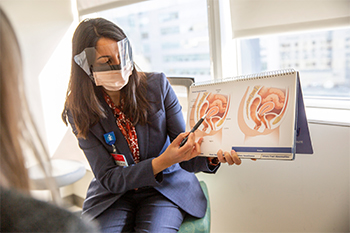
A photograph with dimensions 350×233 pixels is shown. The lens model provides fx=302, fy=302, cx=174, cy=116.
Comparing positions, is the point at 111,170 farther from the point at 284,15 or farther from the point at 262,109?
the point at 284,15

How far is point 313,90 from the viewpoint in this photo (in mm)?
1697

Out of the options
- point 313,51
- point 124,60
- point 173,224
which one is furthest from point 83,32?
point 313,51

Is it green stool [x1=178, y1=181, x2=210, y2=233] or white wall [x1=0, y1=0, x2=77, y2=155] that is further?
white wall [x1=0, y1=0, x2=77, y2=155]

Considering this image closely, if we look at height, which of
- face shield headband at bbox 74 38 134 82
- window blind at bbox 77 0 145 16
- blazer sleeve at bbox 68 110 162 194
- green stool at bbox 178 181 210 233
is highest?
window blind at bbox 77 0 145 16

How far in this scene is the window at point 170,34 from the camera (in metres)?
2.12

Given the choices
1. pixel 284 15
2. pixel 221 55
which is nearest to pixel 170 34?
pixel 221 55

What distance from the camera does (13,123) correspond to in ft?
1.33

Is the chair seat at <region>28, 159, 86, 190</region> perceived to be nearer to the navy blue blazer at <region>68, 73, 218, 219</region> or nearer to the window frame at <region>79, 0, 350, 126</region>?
the navy blue blazer at <region>68, 73, 218, 219</region>

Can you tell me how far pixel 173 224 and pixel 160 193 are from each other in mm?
169

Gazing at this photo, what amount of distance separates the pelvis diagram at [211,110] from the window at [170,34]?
86cm

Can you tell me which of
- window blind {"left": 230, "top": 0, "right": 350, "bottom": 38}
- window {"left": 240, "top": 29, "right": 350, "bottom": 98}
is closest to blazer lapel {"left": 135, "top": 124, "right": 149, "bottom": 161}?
window blind {"left": 230, "top": 0, "right": 350, "bottom": 38}

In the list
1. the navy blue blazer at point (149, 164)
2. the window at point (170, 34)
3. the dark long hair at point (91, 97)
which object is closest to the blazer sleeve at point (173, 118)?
the navy blue blazer at point (149, 164)

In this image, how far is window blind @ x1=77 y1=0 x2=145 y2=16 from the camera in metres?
2.29

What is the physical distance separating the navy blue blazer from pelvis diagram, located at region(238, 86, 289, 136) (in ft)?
0.96
